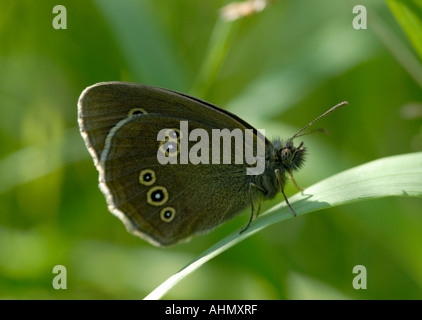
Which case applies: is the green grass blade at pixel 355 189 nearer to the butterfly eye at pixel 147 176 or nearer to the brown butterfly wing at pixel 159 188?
the brown butterfly wing at pixel 159 188

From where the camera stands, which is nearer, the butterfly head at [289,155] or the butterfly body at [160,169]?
the butterfly body at [160,169]

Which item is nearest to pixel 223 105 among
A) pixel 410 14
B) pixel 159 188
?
pixel 159 188

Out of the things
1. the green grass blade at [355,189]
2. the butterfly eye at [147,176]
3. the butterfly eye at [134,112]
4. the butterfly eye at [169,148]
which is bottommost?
the green grass blade at [355,189]

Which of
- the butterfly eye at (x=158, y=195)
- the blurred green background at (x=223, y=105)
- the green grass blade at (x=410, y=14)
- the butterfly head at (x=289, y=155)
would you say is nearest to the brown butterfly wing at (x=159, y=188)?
the butterfly eye at (x=158, y=195)

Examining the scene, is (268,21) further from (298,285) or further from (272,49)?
(298,285)

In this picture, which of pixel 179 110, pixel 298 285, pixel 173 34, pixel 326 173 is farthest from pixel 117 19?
pixel 298 285

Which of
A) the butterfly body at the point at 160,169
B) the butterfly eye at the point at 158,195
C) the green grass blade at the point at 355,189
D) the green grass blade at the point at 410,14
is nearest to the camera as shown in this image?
the green grass blade at the point at 355,189

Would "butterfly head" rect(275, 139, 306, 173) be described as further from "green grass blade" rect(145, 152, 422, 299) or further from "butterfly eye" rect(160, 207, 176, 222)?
"butterfly eye" rect(160, 207, 176, 222)
